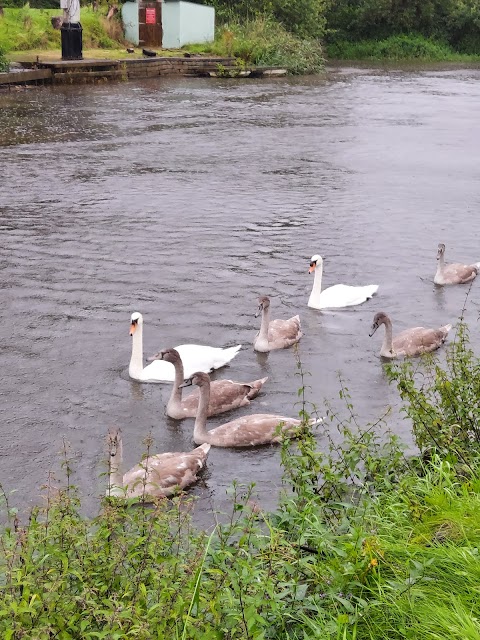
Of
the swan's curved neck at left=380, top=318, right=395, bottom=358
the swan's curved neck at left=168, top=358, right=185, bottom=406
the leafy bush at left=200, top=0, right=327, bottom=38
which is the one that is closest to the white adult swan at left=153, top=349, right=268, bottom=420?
the swan's curved neck at left=168, top=358, right=185, bottom=406

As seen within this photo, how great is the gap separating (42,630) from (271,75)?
3780cm

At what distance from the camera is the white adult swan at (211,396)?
8695 millimetres

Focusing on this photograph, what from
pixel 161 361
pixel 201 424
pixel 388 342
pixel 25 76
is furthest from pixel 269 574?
pixel 25 76

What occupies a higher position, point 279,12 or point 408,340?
point 279,12

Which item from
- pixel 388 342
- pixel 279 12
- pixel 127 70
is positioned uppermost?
pixel 279 12

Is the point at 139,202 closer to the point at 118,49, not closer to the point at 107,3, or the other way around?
the point at 118,49

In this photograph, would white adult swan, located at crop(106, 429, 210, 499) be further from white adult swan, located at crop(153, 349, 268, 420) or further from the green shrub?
the green shrub

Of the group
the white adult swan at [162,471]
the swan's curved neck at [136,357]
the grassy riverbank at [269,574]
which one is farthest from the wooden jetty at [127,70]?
the grassy riverbank at [269,574]

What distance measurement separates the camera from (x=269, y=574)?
446cm

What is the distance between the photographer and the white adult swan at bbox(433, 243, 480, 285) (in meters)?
12.3

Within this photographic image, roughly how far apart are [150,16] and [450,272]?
34066 mm

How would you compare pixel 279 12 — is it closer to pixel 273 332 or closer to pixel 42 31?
pixel 42 31

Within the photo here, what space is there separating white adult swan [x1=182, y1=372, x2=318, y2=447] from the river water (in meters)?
0.13

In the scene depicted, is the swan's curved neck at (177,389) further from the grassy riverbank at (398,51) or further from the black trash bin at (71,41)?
the grassy riverbank at (398,51)
